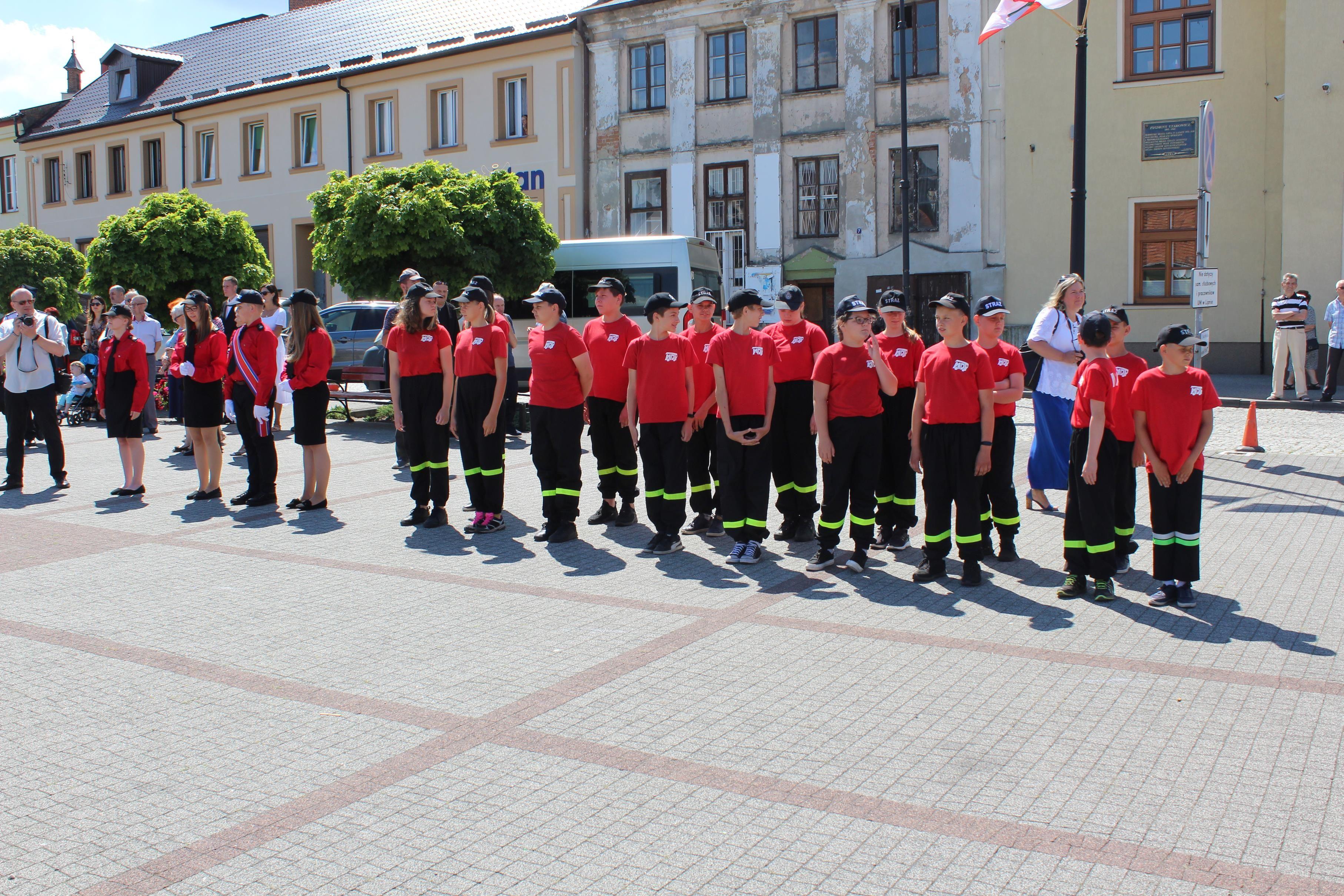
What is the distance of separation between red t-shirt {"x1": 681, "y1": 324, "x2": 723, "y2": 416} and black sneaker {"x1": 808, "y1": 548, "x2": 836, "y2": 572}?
1.33 meters

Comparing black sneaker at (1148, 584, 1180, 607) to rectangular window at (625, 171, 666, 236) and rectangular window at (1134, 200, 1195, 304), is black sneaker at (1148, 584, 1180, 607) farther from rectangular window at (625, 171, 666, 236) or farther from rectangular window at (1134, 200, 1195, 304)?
rectangular window at (625, 171, 666, 236)

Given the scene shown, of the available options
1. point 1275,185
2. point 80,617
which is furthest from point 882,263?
point 80,617

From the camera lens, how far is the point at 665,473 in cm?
809

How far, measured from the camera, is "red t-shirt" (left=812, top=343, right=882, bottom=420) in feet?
23.2

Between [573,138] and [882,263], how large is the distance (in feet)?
30.8

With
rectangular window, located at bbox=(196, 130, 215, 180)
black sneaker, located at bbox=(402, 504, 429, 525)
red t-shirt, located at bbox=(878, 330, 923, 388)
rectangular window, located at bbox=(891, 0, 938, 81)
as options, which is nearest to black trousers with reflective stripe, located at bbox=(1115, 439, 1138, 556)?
red t-shirt, located at bbox=(878, 330, 923, 388)

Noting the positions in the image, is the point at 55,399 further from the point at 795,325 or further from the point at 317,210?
the point at 317,210

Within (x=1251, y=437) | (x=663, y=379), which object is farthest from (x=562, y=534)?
(x=1251, y=437)

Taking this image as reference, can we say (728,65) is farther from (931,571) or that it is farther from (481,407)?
(931,571)

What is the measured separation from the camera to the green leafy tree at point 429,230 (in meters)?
19.8

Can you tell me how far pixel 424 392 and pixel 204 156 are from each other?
33775 millimetres

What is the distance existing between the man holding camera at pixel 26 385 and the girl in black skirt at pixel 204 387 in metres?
1.79

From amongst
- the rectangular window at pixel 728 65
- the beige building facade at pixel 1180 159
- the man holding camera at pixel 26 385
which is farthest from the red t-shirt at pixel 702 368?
the rectangular window at pixel 728 65

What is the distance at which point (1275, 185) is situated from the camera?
75.0 ft
